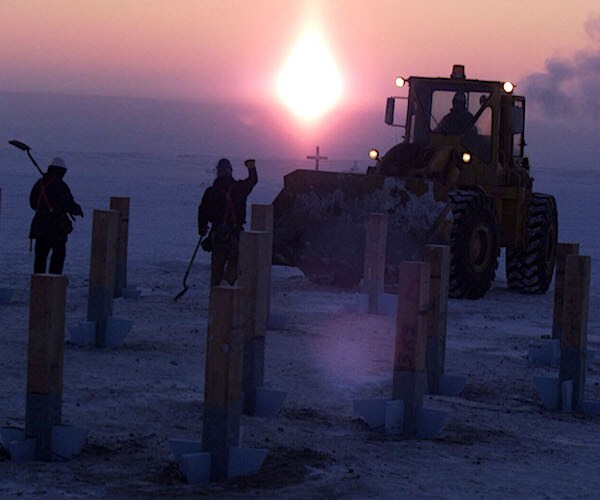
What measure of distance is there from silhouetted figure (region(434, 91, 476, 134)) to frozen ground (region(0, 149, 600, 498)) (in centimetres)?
234

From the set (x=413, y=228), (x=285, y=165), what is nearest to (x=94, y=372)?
(x=413, y=228)

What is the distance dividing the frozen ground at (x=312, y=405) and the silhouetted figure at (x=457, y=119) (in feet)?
7.67

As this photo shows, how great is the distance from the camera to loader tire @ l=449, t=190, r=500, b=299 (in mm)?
18438

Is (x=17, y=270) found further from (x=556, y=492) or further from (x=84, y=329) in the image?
(x=556, y=492)

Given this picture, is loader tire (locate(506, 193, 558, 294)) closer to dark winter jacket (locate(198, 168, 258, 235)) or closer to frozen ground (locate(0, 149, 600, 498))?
frozen ground (locate(0, 149, 600, 498))

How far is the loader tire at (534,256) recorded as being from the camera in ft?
66.3

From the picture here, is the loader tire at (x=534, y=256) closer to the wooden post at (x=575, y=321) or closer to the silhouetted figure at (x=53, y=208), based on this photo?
the silhouetted figure at (x=53, y=208)

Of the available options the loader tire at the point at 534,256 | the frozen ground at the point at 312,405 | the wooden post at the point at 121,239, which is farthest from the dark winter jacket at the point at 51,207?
the loader tire at the point at 534,256

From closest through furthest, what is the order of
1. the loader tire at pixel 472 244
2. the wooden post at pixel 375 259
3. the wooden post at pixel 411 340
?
the wooden post at pixel 411 340
the wooden post at pixel 375 259
the loader tire at pixel 472 244

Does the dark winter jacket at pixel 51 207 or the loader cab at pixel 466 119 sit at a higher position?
the loader cab at pixel 466 119

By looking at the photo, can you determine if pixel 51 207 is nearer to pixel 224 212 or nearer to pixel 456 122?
pixel 224 212

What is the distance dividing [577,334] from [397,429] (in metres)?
1.99

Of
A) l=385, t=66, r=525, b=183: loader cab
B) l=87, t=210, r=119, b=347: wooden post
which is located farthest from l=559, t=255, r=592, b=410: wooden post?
l=385, t=66, r=525, b=183: loader cab

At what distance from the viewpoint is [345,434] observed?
31.0 feet
